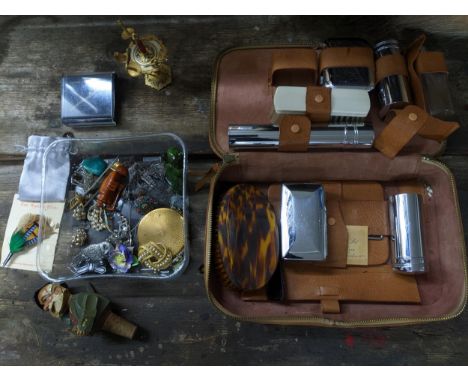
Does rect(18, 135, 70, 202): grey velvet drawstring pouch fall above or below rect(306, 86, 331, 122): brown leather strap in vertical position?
below

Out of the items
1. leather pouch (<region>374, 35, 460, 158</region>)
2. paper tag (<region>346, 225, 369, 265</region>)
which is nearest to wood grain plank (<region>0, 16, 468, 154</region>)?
leather pouch (<region>374, 35, 460, 158</region>)

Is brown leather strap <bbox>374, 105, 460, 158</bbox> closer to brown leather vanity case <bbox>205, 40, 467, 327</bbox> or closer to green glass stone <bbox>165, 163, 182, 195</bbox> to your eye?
brown leather vanity case <bbox>205, 40, 467, 327</bbox>

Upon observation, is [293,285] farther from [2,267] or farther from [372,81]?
[2,267]

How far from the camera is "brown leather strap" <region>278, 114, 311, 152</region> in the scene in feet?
2.74

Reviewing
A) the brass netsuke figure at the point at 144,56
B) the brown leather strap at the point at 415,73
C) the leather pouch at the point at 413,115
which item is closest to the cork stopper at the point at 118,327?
the brass netsuke figure at the point at 144,56

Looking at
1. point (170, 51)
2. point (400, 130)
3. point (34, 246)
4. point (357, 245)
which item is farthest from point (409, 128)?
point (34, 246)

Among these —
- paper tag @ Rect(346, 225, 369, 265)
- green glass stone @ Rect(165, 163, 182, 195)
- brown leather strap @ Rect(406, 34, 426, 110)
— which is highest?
brown leather strap @ Rect(406, 34, 426, 110)

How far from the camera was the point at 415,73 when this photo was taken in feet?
2.91

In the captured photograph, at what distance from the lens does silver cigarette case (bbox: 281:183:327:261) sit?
2.72 feet

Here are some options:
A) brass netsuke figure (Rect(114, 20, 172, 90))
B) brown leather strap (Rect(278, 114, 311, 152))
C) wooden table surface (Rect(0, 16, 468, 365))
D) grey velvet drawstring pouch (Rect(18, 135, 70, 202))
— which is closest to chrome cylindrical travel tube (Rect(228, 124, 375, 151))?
brown leather strap (Rect(278, 114, 311, 152))

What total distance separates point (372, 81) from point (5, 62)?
87 cm

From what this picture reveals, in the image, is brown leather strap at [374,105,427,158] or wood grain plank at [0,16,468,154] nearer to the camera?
brown leather strap at [374,105,427,158]

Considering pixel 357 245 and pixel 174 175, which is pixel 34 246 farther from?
pixel 357 245

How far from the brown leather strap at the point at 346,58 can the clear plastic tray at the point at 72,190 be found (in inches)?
14.1
